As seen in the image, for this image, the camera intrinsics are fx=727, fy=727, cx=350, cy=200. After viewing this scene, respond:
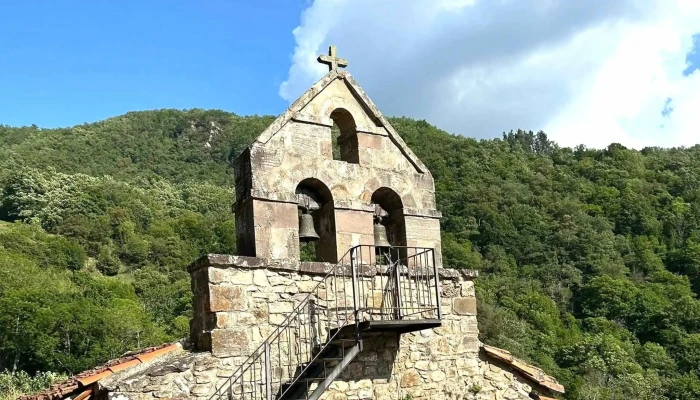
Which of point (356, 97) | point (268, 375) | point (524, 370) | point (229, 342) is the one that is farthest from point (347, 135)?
point (524, 370)

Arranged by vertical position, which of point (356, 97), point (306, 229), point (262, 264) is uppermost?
point (356, 97)

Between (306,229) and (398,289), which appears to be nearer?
(398,289)

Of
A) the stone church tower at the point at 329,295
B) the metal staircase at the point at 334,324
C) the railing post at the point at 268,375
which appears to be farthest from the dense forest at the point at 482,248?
the railing post at the point at 268,375

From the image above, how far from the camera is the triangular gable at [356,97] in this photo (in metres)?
8.02

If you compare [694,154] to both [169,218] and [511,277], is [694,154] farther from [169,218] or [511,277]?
[169,218]

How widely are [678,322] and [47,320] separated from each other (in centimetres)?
4155

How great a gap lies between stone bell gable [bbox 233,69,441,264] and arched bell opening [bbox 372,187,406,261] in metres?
0.01

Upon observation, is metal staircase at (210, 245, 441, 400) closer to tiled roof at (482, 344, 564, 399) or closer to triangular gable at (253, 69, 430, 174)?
tiled roof at (482, 344, 564, 399)

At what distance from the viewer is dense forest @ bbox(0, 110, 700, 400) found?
143 ft

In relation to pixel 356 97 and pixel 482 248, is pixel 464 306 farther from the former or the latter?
pixel 482 248

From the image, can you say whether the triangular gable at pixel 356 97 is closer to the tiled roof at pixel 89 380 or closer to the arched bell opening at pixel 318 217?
the arched bell opening at pixel 318 217

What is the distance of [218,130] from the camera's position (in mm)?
76688

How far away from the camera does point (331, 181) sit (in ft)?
26.9

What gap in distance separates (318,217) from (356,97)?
1.55 m
